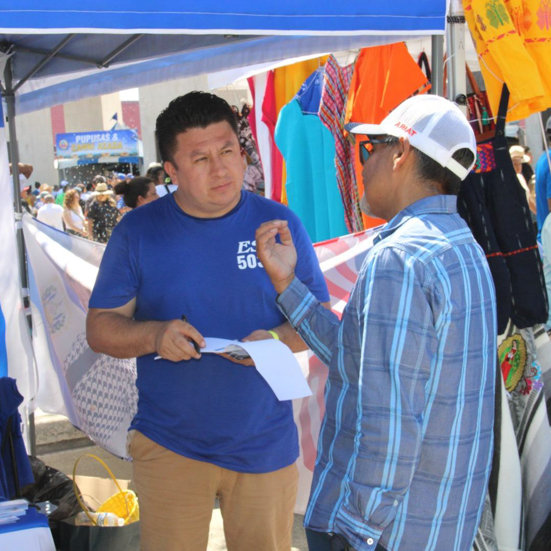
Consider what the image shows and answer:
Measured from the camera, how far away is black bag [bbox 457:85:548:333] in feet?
8.67

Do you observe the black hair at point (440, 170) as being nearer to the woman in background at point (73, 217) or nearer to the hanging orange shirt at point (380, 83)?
the hanging orange shirt at point (380, 83)

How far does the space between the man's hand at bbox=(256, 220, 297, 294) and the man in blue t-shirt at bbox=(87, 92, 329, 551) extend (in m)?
0.34

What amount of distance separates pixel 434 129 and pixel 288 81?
161 inches

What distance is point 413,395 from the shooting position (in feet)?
5.19

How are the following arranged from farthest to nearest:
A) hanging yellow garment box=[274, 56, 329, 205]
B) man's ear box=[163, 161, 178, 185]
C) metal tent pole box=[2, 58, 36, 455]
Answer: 1. hanging yellow garment box=[274, 56, 329, 205]
2. metal tent pole box=[2, 58, 36, 455]
3. man's ear box=[163, 161, 178, 185]

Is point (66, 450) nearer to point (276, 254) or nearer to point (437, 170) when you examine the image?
point (276, 254)

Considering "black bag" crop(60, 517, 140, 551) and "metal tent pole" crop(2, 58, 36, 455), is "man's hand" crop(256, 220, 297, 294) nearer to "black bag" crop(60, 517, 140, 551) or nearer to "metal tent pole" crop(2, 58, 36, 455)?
"black bag" crop(60, 517, 140, 551)

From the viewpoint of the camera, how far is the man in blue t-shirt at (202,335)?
94.3 inches

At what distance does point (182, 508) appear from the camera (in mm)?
2412

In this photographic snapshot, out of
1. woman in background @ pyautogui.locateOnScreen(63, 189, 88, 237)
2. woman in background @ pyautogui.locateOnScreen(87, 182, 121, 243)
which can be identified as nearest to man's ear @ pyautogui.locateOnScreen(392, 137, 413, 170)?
woman in background @ pyautogui.locateOnScreen(87, 182, 121, 243)

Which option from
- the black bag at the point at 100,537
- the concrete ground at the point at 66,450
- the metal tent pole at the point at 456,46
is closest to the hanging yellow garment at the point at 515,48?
the metal tent pole at the point at 456,46

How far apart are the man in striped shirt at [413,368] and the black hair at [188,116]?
31.0 inches

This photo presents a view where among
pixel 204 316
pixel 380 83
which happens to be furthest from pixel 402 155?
pixel 380 83

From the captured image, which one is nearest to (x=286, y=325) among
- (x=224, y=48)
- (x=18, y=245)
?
(x=224, y=48)
